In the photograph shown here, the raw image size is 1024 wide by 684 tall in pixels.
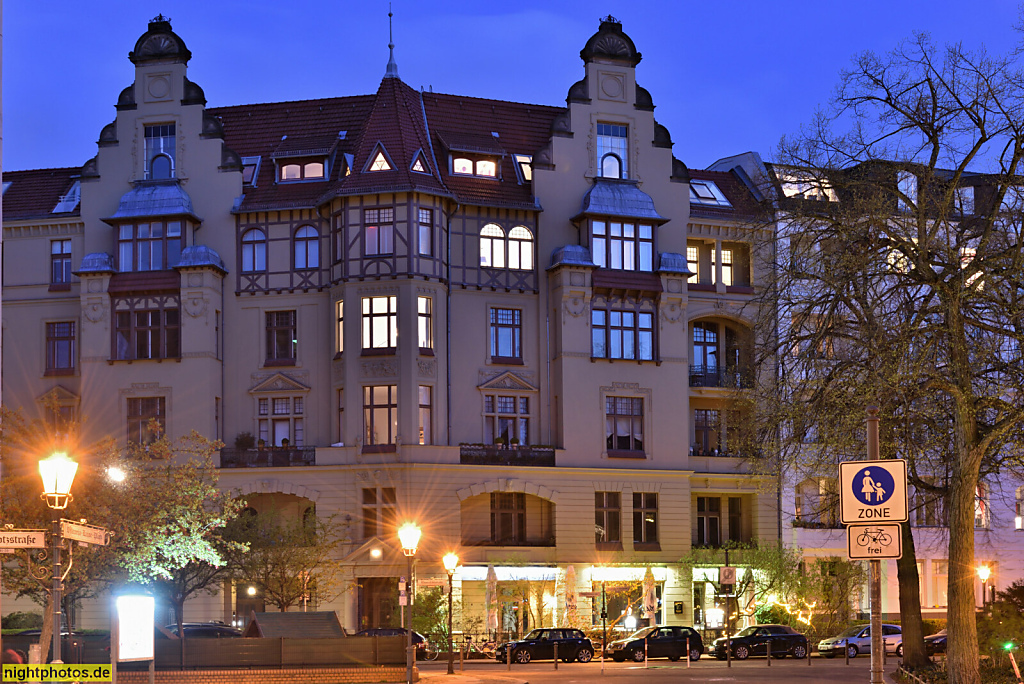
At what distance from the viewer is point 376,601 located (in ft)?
193

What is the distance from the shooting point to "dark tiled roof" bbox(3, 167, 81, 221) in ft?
216

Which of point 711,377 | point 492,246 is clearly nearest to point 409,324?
point 492,246

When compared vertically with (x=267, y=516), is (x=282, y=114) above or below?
above

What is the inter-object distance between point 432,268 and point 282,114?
1267cm

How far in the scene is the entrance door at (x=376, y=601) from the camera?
5866 centimetres

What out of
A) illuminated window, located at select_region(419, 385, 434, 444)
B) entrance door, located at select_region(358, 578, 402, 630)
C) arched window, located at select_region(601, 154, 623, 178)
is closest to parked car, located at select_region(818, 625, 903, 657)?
entrance door, located at select_region(358, 578, 402, 630)

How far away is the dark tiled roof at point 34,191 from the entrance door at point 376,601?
2382cm

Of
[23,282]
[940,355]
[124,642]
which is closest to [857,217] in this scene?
[940,355]

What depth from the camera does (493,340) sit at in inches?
2457

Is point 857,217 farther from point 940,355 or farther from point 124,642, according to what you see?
point 124,642

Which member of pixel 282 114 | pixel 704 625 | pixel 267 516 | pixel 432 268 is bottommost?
pixel 704 625

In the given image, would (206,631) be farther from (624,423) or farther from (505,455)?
(624,423)

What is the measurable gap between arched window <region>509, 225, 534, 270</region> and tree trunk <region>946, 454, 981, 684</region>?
35.5 m

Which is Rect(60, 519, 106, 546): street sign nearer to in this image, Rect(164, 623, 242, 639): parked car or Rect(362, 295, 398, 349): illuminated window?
Rect(164, 623, 242, 639): parked car
